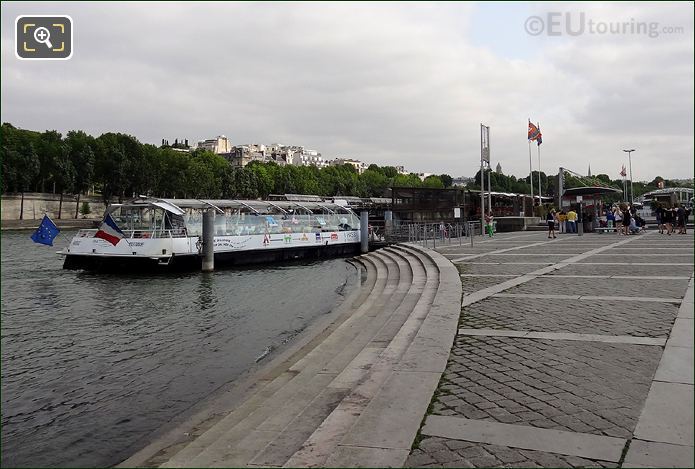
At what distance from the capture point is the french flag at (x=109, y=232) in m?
28.4

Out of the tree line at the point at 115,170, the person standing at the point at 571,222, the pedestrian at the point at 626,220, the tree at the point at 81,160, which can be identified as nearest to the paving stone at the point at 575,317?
the pedestrian at the point at 626,220

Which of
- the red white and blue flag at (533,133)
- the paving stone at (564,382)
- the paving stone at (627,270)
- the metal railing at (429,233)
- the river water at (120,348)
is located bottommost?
the river water at (120,348)

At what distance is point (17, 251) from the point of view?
1519 inches

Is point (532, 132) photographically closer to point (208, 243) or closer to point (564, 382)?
point (208, 243)

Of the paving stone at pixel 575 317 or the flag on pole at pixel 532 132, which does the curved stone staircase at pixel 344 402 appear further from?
the flag on pole at pixel 532 132

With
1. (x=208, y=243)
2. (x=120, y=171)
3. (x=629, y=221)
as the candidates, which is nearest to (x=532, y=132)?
(x=629, y=221)

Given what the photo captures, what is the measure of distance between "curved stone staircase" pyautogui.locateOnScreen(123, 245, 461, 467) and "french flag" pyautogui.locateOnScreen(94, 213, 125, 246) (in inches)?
846

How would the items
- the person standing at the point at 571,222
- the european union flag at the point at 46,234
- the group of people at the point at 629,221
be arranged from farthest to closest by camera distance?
1. the person standing at the point at 571,222
2. the group of people at the point at 629,221
3. the european union flag at the point at 46,234

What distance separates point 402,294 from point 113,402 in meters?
7.76

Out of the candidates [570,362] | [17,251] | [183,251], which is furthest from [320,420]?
[17,251]

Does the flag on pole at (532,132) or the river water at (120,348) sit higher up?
the flag on pole at (532,132)

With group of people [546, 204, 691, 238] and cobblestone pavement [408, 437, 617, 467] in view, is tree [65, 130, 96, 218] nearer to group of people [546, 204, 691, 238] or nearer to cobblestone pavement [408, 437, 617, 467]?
group of people [546, 204, 691, 238]

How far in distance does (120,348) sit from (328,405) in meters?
8.34

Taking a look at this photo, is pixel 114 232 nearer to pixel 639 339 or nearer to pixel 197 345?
pixel 197 345
